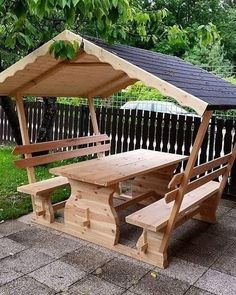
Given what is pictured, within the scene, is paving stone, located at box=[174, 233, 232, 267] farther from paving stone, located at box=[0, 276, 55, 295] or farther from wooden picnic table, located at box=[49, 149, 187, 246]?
paving stone, located at box=[0, 276, 55, 295]

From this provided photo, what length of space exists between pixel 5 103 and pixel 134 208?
3575mm

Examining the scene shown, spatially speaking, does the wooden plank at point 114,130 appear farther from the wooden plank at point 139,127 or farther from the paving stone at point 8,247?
the paving stone at point 8,247

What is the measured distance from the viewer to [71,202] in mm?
4602

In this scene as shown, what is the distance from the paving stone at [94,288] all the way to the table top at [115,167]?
104 centimetres

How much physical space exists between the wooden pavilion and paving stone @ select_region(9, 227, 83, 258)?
0.19 m

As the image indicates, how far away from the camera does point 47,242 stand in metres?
4.35

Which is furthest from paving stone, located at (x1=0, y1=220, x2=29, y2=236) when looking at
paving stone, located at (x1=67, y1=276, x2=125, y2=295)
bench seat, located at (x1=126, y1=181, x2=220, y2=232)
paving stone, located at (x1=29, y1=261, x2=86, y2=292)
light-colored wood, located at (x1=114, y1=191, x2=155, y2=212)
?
bench seat, located at (x1=126, y1=181, x2=220, y2=232)

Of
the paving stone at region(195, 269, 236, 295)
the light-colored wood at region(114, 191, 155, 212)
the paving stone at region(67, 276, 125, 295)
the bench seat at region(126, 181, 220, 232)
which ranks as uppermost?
the bench seat at region(126, 181, 220, 232)

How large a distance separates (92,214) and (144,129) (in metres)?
3.80

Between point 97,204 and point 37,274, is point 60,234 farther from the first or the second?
point 37,274

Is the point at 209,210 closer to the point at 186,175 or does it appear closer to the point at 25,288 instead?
the point at 186,175

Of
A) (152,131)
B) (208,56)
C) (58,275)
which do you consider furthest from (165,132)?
(208,56)

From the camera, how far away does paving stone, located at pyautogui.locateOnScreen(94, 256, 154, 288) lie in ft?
11.6

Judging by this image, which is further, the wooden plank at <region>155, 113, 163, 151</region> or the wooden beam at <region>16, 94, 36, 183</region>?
the wooden plank at <region>155, 113, 163, 151</region>
